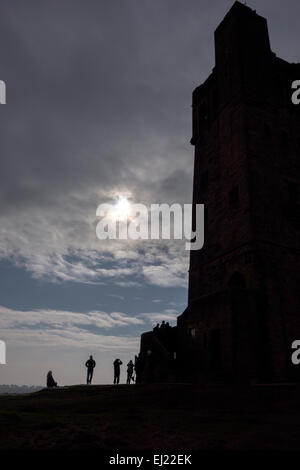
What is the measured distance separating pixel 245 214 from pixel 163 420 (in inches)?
565

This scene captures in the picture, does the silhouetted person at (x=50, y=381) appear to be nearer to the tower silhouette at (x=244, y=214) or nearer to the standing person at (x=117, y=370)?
the standing person at (x=117, y=370)

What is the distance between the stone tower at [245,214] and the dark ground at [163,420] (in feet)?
13.2

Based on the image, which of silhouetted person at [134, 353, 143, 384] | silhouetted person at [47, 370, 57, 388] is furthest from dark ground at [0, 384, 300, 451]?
silhouetted person at [47, 370, 57, 388]

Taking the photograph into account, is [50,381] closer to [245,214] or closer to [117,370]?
[117,370]

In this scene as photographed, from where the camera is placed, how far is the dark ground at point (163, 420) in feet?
23.5

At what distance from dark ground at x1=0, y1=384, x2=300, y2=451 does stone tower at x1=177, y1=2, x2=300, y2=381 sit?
4021 mm

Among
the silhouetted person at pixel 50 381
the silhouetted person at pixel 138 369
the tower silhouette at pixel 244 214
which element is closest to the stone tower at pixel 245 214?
the tower silhouette at pixel 244 214

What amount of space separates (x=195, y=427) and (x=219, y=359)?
9572 millimetres

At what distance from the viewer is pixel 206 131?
1124 inches

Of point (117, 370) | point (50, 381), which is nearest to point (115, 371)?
point (117, 370)

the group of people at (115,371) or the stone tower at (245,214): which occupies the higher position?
the stone tower at (245,214)

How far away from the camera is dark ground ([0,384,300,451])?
7.15 m

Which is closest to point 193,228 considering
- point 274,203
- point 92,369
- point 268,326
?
point 274,203
